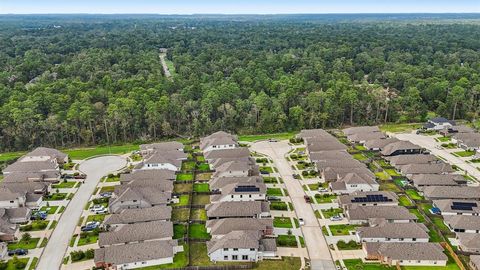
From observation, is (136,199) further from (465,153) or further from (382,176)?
(465,153)

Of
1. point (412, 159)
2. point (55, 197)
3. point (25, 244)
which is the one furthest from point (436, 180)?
point (55, 197)

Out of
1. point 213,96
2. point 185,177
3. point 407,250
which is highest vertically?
point 213,96

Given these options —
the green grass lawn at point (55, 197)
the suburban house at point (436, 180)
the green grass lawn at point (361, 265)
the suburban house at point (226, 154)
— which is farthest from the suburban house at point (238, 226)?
the suburban house at point (436, 180)

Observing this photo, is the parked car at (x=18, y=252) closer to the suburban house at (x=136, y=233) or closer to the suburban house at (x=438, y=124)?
the suburban house at (x=136, y=233)

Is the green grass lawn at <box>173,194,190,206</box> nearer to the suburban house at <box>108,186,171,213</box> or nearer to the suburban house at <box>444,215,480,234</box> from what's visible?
the suburban house at <box>108,186,171,213</box>

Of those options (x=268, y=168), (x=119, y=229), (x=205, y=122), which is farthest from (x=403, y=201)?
(x=205, y=122)

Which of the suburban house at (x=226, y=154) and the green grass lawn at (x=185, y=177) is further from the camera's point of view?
the suburban house at (x=226, y=154)

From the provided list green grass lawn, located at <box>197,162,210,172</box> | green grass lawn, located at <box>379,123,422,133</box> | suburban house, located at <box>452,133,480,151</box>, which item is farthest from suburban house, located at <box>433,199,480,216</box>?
green grass lawn, located at <box>379,123,422,133</box>

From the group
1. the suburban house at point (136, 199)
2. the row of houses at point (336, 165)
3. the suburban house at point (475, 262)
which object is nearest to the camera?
the suburban house at point (475, 262)

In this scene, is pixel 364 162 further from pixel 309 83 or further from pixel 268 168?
pixel 309 83
